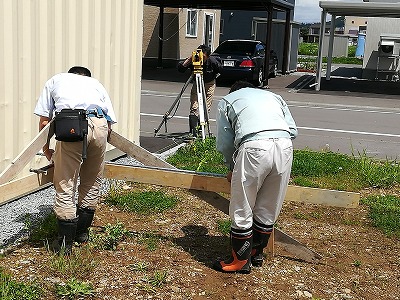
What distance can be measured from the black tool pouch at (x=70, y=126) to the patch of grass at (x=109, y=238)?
110cm

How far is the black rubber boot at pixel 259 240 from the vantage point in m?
4.83

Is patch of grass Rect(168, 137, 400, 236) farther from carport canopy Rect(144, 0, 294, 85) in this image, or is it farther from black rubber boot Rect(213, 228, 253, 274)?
carport canopy Rect(144, 0, 294, 85)

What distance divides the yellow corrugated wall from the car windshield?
14.2m

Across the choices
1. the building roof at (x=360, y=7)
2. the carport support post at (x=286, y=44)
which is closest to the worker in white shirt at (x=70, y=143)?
the building roof at (x=360, y=7)

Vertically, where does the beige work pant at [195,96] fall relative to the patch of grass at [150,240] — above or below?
above

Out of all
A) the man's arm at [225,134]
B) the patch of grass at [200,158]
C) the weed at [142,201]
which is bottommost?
the weed at [142,201]

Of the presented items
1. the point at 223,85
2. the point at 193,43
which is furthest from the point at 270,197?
the point at 193,43

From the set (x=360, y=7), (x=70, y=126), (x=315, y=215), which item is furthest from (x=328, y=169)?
(x=360, y=7)

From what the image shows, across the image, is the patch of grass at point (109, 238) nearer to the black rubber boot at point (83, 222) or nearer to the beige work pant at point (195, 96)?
the black rubber boot at point (83, 222)

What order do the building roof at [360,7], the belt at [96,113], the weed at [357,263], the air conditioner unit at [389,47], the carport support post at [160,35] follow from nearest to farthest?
the belt at [96,113] → the weed at [357,263] → the building roof at [360,7] → the air conditioner unit at [389,47] → the carport support post at [160,35]

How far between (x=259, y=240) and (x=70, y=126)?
6.06ft

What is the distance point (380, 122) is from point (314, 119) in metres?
1.77

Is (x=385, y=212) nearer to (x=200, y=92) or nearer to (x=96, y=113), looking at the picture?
(x=96, y=113)

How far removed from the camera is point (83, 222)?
5.06 meters
